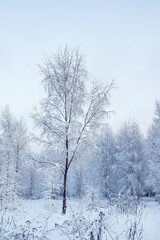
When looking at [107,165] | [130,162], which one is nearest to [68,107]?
[130,162]

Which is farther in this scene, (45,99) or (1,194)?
(1,194)

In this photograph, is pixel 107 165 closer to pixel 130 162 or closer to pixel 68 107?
pixel 130 162

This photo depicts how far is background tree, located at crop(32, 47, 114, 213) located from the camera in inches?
365

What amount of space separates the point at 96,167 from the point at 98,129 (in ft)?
69.0

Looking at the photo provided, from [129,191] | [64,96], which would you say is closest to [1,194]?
[64,96]

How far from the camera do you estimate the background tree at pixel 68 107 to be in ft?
30.5

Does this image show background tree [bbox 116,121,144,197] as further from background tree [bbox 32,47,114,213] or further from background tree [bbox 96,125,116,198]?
background tree [bbox 32,47,114,213]

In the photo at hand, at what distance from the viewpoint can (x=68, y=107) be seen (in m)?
9.66

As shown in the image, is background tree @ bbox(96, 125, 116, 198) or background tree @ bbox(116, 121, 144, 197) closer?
background tree @ bbox(116, 121, 144, 197)

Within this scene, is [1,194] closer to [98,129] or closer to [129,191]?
[98,129]

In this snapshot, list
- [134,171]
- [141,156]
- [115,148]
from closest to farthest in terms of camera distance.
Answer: [134,171] → [141,156] → [115,148]

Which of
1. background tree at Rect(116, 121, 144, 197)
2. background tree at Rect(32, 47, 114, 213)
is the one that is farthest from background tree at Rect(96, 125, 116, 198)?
background tree at Rect(32, 47, 114, 213)

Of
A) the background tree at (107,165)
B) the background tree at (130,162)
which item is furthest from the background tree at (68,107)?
the background tree at (130,162)

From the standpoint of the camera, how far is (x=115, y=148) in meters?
30.3
